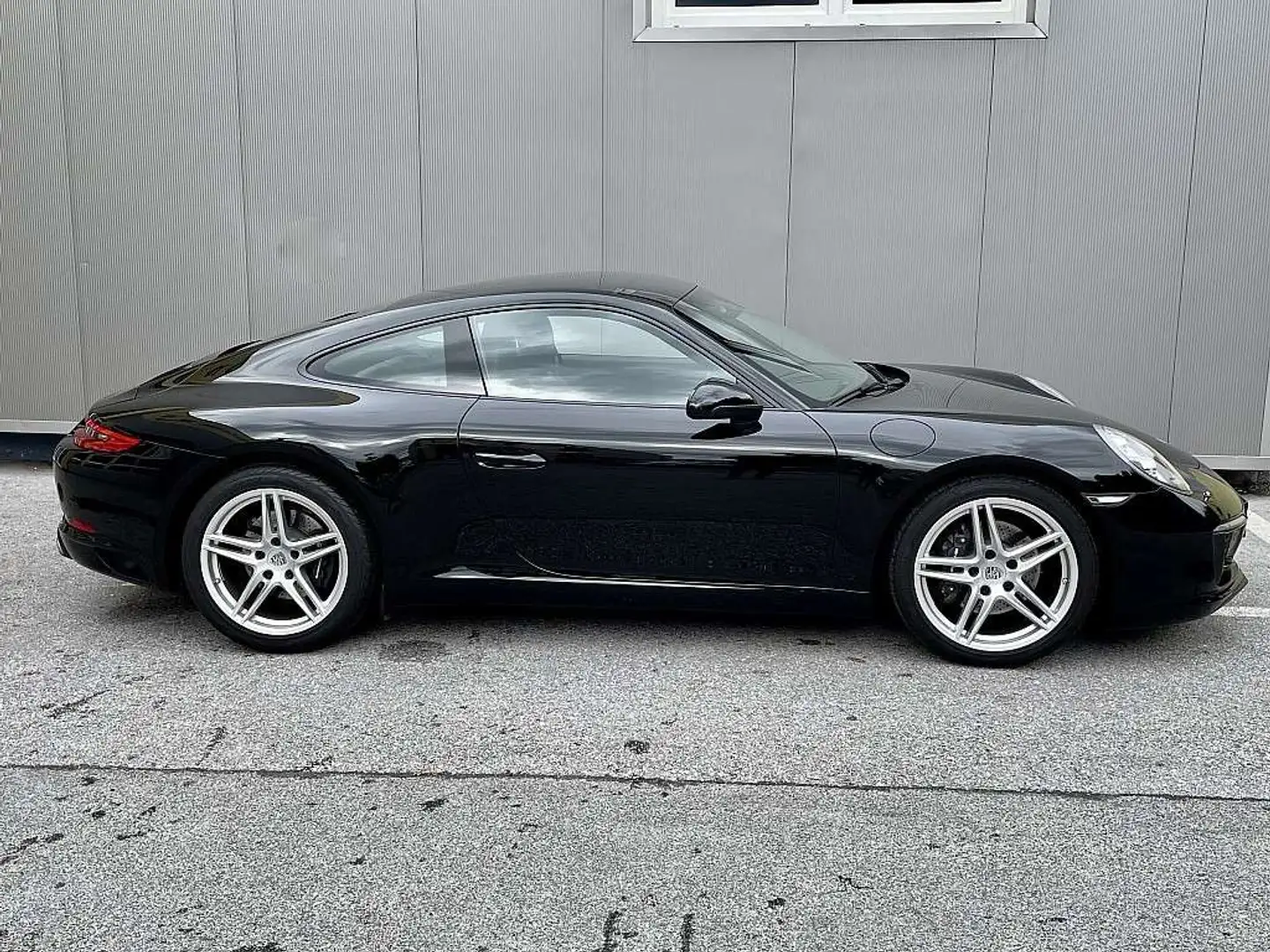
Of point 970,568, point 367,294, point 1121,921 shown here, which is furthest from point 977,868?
point 367,294

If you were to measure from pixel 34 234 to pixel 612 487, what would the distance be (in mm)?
5060

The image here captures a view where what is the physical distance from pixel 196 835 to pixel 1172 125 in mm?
6212

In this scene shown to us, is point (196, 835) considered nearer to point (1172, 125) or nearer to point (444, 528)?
point (444, 528)

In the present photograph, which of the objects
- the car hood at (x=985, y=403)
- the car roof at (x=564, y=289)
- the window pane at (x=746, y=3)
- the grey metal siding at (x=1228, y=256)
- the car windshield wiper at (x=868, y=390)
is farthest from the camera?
the window pane at (x=746, y=3)

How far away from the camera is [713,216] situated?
724 cm

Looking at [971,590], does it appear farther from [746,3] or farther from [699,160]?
[746,3]

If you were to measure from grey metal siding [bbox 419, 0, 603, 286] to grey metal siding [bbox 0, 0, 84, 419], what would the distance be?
88.4 inches

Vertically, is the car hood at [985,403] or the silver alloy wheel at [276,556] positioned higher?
the car hood at [985,403]

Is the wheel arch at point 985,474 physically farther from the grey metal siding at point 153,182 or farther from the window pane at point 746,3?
the grey metal siding at point 153,182

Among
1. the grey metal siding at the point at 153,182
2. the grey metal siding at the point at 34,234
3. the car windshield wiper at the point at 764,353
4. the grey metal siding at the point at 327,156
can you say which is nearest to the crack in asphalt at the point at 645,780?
the car windshield wiper at the point at 764,353

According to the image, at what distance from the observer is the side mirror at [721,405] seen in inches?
170

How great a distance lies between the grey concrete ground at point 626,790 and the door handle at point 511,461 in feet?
2.31

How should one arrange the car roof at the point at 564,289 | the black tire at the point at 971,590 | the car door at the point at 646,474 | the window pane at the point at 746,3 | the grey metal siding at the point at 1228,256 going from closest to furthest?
the black tire at the point at 971,590 < the car door at the point at 646,474 < the car roof at the point at 564,289 < the grey metal siding at the point at 1228,256 < the window pane at the point at 746,3

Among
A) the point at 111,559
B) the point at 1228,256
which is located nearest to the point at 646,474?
the point at 111,559
